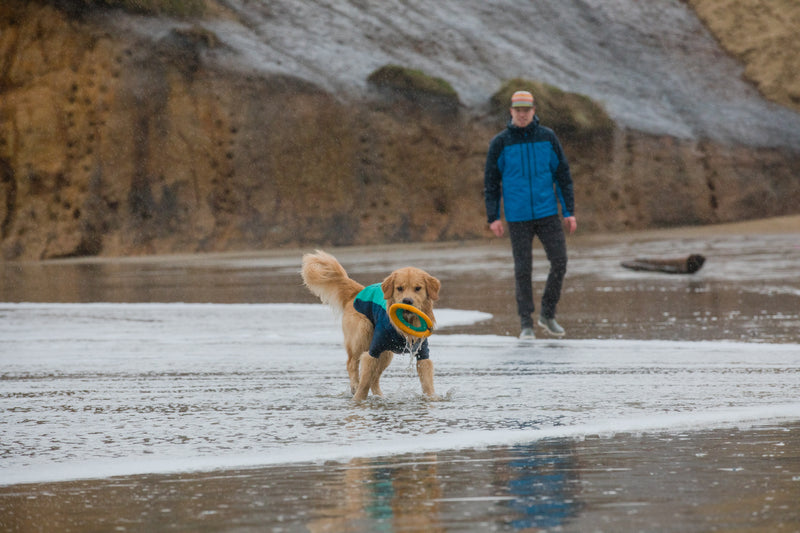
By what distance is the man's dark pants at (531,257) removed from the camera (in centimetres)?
1126

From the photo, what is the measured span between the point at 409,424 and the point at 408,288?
1222mm

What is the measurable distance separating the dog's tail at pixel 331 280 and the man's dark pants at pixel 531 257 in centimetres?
311

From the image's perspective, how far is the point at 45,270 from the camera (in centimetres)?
2945

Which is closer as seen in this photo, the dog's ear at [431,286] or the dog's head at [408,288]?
the dog's head at [408,288]

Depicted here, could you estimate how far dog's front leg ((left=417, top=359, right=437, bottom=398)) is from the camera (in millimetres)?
7449

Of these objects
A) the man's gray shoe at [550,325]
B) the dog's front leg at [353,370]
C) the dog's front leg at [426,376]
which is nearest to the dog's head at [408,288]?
the dog's front leg at [426,376]

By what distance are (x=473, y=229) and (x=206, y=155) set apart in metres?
8.49

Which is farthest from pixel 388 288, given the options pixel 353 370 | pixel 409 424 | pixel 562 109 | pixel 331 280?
pixel 562 109

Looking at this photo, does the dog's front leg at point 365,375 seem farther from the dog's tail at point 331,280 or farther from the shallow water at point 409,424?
the dog's tail at point 331,280

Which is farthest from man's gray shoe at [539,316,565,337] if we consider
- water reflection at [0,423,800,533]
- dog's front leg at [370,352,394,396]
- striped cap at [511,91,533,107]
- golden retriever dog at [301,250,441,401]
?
water reflection at [0,423,800,533]

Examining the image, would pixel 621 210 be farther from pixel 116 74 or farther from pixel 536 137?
pixel 536 137

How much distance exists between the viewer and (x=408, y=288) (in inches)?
297

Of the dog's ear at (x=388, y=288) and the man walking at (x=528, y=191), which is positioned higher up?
the man walking at (x=528, y=191)

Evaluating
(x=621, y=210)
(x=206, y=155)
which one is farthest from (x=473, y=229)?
(x=206, y=155)
